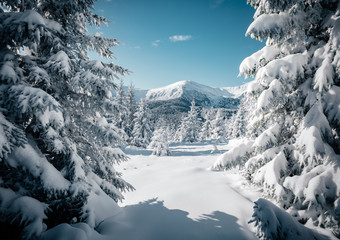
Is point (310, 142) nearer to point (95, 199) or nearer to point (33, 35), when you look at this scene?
point (95, 199)

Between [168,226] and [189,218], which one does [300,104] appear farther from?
[168,226]

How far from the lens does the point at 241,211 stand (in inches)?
226

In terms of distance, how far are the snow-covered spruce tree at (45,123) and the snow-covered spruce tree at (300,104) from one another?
4579 millimetres

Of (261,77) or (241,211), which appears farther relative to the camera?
(241,211)

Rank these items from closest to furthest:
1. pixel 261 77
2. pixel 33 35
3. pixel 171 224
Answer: pixel 33 35
pixel 171 224
pixel 261 77

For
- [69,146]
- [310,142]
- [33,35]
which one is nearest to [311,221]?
[310,142]

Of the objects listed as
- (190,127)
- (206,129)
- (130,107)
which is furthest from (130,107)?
(206,129)

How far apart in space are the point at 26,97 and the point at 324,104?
681cm

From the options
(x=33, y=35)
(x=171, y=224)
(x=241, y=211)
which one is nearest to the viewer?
(x=33, y=35)

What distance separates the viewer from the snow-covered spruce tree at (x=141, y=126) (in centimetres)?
3941

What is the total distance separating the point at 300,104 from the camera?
16.5 ft

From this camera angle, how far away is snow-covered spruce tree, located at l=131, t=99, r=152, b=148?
39406 millimetres

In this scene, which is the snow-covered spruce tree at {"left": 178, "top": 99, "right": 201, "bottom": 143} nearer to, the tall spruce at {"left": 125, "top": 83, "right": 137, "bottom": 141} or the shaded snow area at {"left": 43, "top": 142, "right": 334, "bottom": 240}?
the tall spruce at {"left": 125, "top": 83, "right": 137, "bottom": 141}

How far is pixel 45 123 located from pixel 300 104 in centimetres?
667
